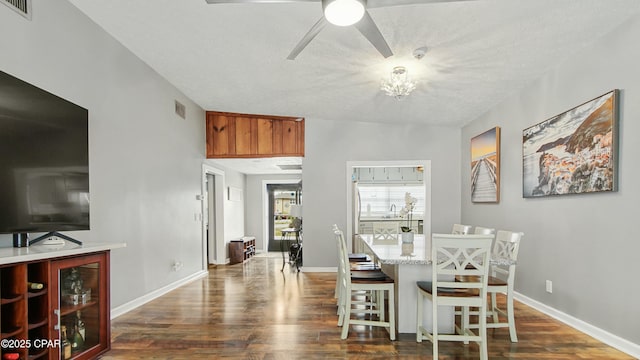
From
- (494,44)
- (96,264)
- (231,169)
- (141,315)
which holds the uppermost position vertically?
(494,44)

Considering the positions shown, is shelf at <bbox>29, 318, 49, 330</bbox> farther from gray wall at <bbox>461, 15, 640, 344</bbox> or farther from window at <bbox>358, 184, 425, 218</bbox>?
window at <bbox>358, 184, 425, 218</bbox>

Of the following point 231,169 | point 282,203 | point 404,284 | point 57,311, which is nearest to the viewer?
point 57,311

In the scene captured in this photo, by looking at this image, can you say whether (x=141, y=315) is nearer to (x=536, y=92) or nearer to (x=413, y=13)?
(x=413, y=13)

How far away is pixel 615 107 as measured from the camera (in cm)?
270

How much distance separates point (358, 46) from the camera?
327cm

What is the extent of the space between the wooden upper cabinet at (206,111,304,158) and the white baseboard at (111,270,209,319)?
2.17 meters

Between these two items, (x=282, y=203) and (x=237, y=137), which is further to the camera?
(x=282, y=203)

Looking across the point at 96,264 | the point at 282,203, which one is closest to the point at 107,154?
the point at 96,264

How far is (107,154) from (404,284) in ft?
10.9

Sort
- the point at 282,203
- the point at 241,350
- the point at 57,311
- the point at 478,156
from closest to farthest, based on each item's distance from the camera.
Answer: the point at 57,311, the point at 241,350, the point at 478,156, the point at 282,203

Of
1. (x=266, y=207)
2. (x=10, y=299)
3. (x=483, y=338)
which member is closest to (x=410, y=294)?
(x=483, y=338)

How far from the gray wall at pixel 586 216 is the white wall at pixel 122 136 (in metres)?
4.58

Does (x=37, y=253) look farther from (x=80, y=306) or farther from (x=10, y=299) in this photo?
(x=80, y=306)

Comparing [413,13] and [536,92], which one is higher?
[413,13]
